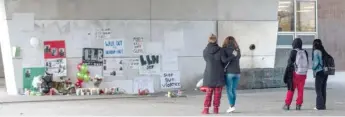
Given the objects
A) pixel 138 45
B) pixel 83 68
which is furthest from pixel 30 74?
pixel 138 45

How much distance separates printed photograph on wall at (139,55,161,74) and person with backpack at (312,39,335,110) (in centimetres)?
623

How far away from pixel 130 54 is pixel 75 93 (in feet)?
6.51

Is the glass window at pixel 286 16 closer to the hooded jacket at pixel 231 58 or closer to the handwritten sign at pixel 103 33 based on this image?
the handwritten sign at pixel 103 33

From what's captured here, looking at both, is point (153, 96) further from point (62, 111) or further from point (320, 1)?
point (320, 1)

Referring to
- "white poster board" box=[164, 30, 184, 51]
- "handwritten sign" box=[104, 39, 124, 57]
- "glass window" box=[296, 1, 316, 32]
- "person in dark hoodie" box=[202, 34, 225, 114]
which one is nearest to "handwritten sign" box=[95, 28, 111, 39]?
"handwritten sign" box=[104, 39, 124, 57]

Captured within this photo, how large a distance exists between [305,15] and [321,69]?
1552cm

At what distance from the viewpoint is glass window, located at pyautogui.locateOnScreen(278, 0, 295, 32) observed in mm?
28516

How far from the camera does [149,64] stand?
1886 cm

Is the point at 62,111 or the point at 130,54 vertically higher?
the point at 130,54

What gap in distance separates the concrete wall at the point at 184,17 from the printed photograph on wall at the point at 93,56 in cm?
28

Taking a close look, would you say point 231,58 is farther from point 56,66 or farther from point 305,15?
point 305,15

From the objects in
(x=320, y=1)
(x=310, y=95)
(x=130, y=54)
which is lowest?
(x=310, y=95)

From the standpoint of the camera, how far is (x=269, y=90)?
64.8ft

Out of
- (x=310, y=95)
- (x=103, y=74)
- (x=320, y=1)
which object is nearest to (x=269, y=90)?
(x=310, y=95)
